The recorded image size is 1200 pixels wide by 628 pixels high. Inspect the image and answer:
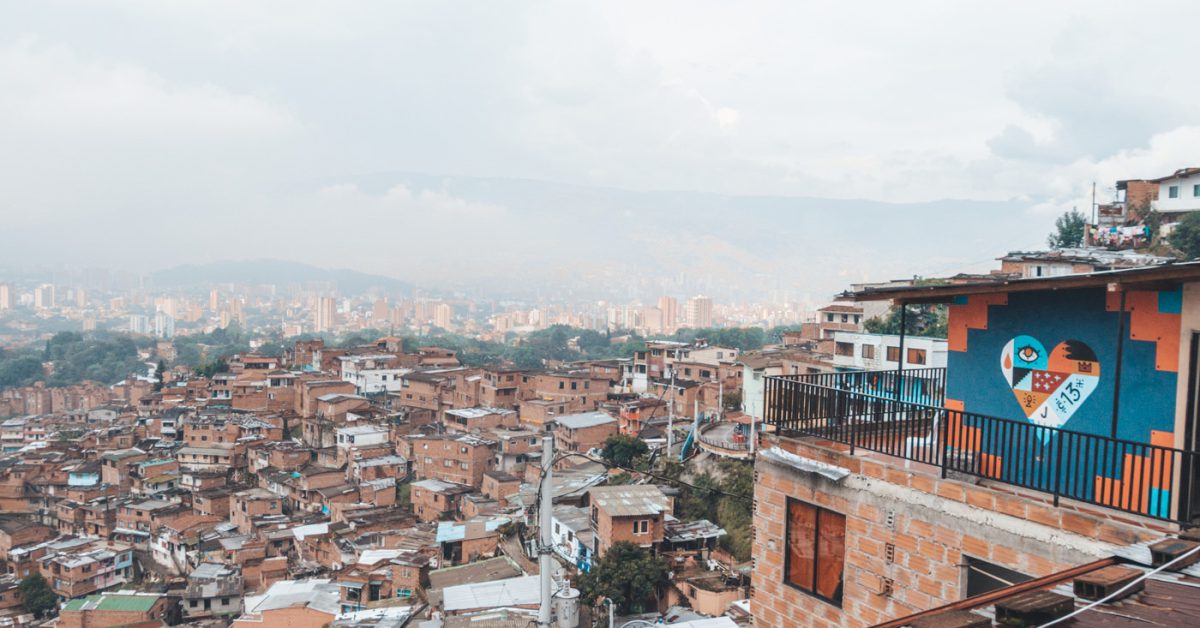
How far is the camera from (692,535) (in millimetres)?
19875

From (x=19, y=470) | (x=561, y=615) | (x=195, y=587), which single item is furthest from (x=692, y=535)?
(x=19, y=470)

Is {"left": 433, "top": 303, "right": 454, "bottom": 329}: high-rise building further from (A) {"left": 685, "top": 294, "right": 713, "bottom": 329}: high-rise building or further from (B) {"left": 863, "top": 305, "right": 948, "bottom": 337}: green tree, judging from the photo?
(B) {"left": 863, "top": 305, "right": 948, "bottom": 337}: green tree

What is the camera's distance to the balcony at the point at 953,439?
383 centimetres

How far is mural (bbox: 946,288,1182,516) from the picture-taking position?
12.1 feet

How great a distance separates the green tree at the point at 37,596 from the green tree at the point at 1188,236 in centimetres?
3456

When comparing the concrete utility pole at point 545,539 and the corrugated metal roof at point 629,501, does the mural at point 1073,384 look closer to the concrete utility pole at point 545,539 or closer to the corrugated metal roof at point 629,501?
the concrete utility pole at point 545,539

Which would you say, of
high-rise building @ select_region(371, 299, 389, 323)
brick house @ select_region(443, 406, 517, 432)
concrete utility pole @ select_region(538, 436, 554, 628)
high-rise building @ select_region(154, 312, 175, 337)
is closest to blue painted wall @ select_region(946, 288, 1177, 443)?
concrete utility pole @ select_region(538, 436, 554, 628)

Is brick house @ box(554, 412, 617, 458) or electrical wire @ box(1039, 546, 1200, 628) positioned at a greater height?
electrical wire @ box(1039, 546, 1200, 628)

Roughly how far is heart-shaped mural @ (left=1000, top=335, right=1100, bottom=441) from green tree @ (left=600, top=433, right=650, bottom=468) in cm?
2264

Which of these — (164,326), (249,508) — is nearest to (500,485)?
(249,508)

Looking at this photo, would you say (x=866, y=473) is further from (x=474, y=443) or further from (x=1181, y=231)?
(x=474, y=443)

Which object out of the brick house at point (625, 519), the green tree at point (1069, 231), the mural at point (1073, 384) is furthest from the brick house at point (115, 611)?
the green tree at point (1069, 231)

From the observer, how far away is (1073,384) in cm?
413

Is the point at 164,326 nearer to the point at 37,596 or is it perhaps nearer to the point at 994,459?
the point at 37,596
